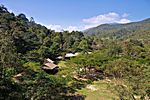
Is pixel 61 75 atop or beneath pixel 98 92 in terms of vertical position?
atop

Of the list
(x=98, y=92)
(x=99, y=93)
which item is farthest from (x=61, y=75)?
(x=99, y=93)

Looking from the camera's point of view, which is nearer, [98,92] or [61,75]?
[98,92]

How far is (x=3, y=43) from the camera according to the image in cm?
4344

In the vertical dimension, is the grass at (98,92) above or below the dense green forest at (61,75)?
below

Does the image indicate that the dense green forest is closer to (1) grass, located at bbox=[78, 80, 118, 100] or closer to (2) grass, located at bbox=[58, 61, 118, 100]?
(2) grass, located at bbox=[58, 61, 118, 100]

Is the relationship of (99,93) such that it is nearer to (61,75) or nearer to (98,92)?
(98,92)

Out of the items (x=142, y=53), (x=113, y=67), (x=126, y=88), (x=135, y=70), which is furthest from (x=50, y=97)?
(x=142, y=53)

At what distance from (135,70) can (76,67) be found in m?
18.5

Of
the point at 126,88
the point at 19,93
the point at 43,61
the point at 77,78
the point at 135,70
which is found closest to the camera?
the point at 19,93

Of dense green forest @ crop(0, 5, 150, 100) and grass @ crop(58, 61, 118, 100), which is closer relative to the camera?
dense green forest @ crop(0, 5, 150, 100)

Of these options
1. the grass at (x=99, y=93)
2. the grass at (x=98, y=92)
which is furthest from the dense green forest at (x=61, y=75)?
the grass at (x=99, y=93)

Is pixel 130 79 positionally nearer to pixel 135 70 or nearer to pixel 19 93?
pixel 135 70

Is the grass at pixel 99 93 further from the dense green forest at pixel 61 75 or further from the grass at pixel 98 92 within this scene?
the dense green forest at pixel 61 75

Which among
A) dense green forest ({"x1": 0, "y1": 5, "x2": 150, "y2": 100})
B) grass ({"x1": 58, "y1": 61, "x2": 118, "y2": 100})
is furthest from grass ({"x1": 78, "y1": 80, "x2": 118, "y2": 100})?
dense green forest ({"x1": 0, "y1": 5, "x2": 150, "y2": 100})
